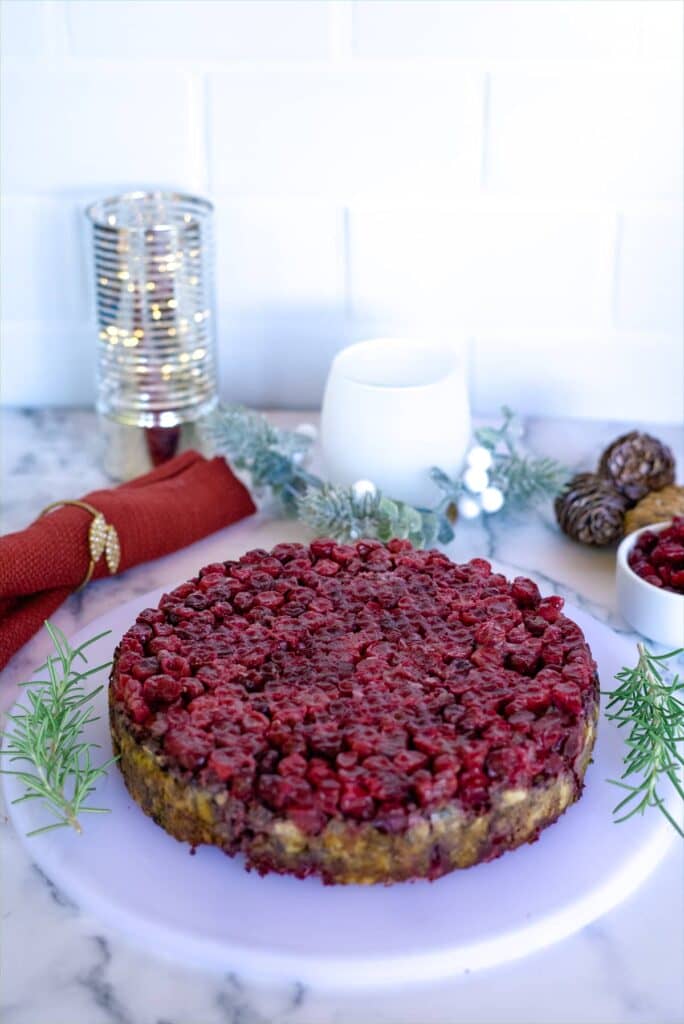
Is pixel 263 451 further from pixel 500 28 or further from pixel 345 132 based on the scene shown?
pixel 500 28

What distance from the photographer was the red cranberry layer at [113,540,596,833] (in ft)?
2.58

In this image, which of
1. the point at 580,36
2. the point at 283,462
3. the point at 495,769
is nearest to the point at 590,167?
the point at 580,36

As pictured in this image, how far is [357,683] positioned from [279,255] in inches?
27.2

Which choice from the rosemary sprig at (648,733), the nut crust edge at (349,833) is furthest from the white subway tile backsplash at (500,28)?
the nut crust edge at (349,833)

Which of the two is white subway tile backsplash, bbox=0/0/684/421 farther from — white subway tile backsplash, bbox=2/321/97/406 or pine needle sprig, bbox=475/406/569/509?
pine needle sprig, bbox=475/406/569/509

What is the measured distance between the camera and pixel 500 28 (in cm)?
129

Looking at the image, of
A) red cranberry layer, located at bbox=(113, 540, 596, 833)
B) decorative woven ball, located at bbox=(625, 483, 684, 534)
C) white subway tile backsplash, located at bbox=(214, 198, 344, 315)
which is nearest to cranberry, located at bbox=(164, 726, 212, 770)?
red cranberry layer, located at bbox=(113, 540, 596, 833)

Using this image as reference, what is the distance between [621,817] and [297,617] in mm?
271

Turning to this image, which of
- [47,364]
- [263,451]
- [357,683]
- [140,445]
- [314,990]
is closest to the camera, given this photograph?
[314,990]

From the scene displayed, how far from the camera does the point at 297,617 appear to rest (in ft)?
3.11

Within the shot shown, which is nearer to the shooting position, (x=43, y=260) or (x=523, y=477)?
(x=523, y=477)

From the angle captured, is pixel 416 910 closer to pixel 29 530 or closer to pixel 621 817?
pixel 621 817

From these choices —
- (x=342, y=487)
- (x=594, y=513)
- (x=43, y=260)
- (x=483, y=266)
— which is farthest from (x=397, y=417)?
(x=43, y=260)

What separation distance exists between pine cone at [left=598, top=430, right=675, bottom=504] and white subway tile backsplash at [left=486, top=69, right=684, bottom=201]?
29 centimetres
